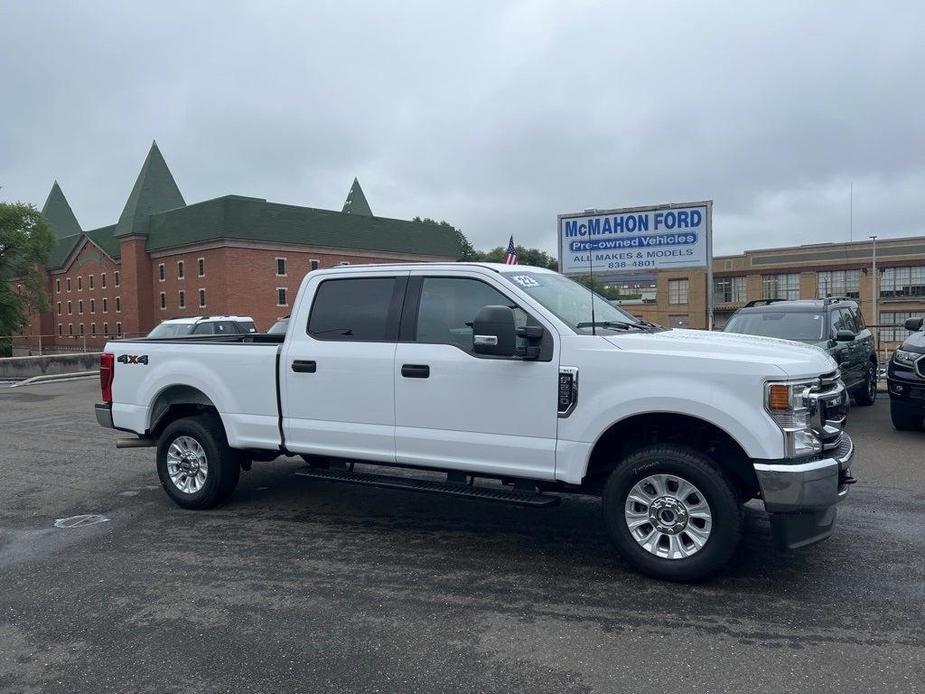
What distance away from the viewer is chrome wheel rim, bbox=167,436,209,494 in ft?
22.2

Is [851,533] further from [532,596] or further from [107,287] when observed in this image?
[107,287]

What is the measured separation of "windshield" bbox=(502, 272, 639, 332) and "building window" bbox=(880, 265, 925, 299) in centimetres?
6400

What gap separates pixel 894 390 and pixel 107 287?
3271 inches

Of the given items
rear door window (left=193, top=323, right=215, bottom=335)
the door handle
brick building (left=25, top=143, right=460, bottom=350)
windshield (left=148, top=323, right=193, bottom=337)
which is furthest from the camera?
brick building (left=25, top=143, right=460, bottom=350)

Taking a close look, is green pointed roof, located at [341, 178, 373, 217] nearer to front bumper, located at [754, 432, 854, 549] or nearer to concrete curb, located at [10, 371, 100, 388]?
concrete curb, located at [10, 371, 100, 388]

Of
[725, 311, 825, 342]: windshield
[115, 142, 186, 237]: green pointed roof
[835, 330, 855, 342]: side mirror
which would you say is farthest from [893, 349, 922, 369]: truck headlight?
[115, 142, 186, 237]: green pointed roof

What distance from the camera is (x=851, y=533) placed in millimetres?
5746

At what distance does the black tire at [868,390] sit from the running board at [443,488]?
9.65m

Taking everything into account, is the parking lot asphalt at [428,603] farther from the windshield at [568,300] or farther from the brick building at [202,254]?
the brick building at [202,254]

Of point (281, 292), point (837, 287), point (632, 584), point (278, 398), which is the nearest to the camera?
point (632, 584)

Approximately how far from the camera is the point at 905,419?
1008cm

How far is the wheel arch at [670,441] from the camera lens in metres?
4.87

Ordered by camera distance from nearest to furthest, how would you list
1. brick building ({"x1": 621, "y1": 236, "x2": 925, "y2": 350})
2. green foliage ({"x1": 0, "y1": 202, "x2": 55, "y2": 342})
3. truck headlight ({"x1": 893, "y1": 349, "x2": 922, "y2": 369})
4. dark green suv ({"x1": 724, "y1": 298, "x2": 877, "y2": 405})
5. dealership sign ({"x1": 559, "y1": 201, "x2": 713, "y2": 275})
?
truck headlight ({"x1": 893, "y1": 349, "x2": 922, "y2": 369}) → dark green suv ({"x1": 724, "y1": 298, "x2": 877, "y2": 405}) → dealership sign ({"x1": 559, "y1": 201, "x2": 713, "y2": 275}) → brick building ({"x1": 621, "y1": 236, "x2": 925, "y2": 350}) → green foliage ({"x1": 0, "y1": 202, "x2": 55, "y2": 342})

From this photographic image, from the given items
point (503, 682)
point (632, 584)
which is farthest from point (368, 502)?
point (503, 682)
